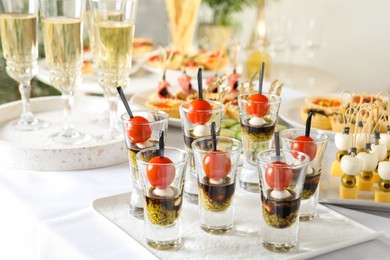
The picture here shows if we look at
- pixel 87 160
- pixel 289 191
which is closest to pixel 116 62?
pixel 87 160

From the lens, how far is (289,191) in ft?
3.87

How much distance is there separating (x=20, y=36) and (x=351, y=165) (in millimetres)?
947

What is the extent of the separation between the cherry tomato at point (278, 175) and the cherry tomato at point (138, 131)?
12.0 inches

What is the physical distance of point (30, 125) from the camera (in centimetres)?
194

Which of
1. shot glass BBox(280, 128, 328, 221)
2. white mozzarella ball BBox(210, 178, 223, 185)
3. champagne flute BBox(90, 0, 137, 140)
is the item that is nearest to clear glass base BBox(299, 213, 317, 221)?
shot glass BBox(280, 128, 328, 221)

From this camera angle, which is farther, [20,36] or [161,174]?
[20,36]

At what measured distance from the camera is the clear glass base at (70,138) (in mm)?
1777

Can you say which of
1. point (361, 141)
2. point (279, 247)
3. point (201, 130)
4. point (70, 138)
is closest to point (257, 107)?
point (201, 130)

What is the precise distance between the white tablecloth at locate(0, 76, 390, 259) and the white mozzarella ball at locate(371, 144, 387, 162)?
0.14 meters

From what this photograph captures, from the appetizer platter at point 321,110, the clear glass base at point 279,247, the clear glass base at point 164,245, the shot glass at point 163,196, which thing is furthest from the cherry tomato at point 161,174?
the appetizer platter at point 321,110

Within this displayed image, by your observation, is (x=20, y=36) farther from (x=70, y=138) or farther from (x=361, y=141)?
(x=361, y=141)

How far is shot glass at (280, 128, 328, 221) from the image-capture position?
1303 millimetres

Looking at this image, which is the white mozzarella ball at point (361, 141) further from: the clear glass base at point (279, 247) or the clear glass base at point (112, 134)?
the clear glass base at point (112, 134)

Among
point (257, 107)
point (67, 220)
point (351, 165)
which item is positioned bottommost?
point (67, 220)
